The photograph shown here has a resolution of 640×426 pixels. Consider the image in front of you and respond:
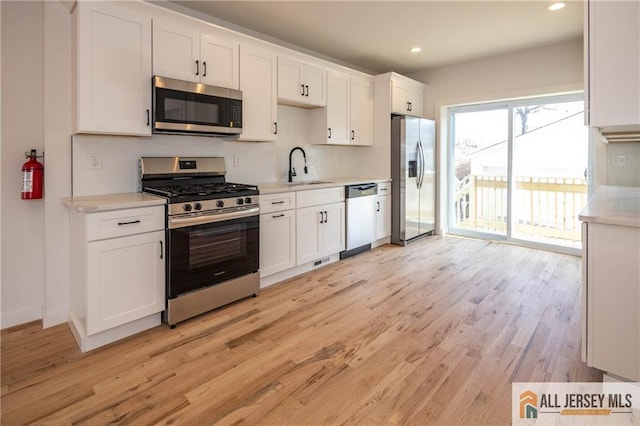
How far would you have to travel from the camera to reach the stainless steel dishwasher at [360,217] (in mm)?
4227

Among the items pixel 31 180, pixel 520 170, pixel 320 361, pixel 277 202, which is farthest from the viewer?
pixel 520 170

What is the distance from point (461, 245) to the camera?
489 centimetres

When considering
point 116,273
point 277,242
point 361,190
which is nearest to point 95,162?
point 116,273

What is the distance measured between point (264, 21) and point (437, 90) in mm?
2932

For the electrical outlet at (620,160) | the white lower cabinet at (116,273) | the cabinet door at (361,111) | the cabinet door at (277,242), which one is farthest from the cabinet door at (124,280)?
the electrical outlet at (620,160)

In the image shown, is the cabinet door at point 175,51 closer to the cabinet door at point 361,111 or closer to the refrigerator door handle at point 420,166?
the cabinet door at point 361,111

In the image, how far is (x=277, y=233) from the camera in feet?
11.0

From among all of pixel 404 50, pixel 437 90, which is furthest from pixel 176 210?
pixel 437 90

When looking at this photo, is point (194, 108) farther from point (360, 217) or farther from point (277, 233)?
point (360, 217)

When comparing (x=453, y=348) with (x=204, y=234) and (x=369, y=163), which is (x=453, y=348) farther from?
(x=369, y=163)

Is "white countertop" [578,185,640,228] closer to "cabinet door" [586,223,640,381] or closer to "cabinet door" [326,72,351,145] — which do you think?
"cabinet door" [586,223,640,381]

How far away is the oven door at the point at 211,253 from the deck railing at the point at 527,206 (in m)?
3.78

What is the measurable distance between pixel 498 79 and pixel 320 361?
448 centimetres

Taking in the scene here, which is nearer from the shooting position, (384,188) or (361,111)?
(361,111)
